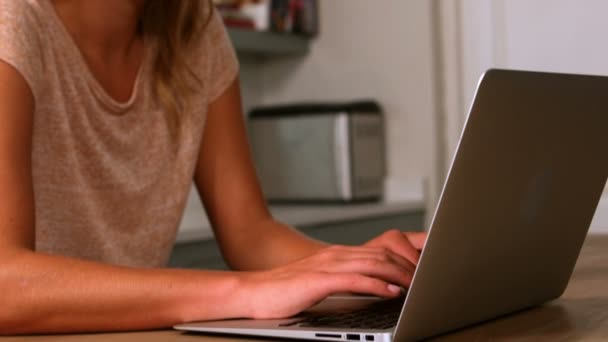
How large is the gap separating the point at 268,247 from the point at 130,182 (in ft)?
0.74

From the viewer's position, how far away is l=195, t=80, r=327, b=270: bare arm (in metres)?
1.29

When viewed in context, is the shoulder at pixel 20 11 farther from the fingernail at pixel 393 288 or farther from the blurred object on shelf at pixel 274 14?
the blurred object on shelf at pixel 274 14

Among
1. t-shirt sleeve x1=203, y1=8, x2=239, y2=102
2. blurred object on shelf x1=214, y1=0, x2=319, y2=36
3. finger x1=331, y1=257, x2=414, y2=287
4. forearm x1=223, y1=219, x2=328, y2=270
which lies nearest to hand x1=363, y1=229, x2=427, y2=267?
finger x1=331, y1=257, x2=414, y2=287

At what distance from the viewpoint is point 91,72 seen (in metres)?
1.28

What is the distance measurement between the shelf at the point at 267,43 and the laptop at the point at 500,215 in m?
1.93

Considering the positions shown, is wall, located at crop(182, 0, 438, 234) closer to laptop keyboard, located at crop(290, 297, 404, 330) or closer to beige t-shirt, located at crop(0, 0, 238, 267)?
beige t-shirt, located at crop(0, 0, 238, 267)

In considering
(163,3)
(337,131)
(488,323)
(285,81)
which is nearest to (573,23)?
(337,131)

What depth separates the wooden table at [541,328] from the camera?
739 millimetres

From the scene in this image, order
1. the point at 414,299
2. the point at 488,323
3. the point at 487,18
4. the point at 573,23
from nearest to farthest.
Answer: the point at 414,299
the point at 488,323
the point at 573,23
the point at 487,18

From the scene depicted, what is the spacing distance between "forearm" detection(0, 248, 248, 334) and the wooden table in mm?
16

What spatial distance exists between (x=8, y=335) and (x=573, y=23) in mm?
2212

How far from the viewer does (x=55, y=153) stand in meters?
1.24

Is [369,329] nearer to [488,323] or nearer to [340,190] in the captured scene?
[488,323]

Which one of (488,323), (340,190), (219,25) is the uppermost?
(219,25)
